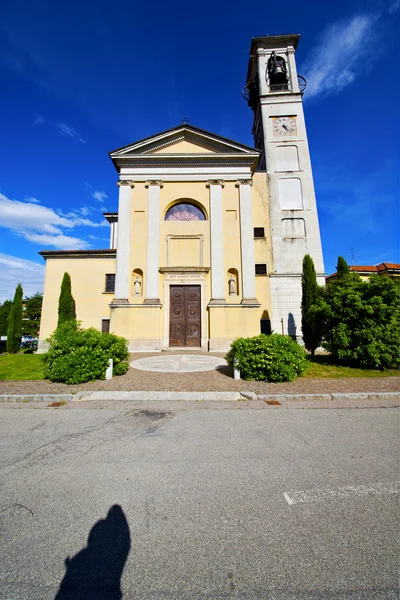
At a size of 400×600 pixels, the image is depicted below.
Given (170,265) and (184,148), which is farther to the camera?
(184,148)

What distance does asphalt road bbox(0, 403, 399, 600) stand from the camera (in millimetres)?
1641

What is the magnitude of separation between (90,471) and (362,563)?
8.89 ft

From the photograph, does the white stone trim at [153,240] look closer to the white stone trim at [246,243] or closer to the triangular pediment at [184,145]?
the triangular pediment at [184,145]

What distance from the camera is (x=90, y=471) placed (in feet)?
9.65

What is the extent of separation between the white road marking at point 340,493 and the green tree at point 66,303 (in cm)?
1694

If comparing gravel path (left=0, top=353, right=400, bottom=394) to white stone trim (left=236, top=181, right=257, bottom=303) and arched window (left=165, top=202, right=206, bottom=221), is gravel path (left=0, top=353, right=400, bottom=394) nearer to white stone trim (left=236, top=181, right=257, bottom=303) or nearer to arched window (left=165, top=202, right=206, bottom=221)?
white stone trim (left=236, top=181, right=257, bottom=303)

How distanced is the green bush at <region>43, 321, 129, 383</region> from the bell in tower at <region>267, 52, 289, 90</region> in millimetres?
25561

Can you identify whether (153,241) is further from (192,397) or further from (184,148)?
(192,397)

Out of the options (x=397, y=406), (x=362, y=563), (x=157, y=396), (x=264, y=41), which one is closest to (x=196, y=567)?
(x=362, y=563)

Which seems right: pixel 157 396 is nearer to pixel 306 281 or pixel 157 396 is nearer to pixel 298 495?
pixel 298 495

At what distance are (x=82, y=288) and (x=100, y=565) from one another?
18.6 meters

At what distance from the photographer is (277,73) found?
21.4m

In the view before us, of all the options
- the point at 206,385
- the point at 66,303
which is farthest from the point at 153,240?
the point at 206,385

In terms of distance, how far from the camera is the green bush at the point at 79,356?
6.93 metres
